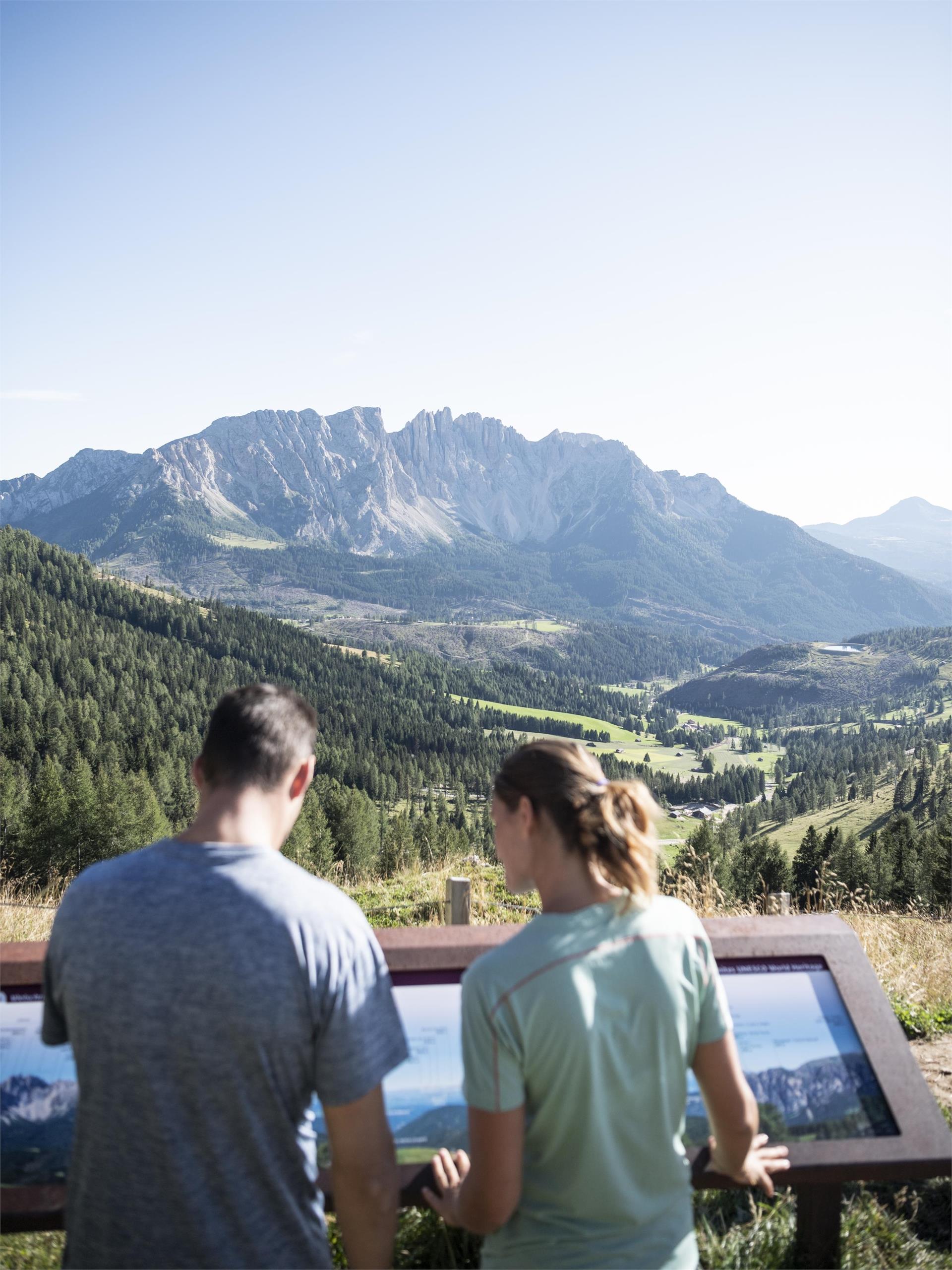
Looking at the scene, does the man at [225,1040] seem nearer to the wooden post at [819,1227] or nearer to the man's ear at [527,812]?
the man's ear at [527,812]

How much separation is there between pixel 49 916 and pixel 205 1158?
32.5 ft

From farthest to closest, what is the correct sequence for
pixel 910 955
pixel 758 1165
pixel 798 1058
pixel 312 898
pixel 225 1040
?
pixel 910 955 → pixel 798 1058 → pixel 758 1165 → pixel 312 898 → pixel 225 1040

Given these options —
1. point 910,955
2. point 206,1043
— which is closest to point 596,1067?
point 206,1043

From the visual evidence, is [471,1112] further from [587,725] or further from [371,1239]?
[587,725]

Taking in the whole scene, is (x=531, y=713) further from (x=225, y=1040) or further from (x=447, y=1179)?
(x=225, y=1040)

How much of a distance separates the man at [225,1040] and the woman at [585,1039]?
13.5 inches

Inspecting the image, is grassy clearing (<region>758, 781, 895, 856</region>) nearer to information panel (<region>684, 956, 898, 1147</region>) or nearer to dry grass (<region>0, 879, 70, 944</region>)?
dry grass (<region>0, 879, 70, 944</region>)

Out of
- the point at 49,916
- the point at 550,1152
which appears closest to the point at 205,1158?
the point at 550,1152

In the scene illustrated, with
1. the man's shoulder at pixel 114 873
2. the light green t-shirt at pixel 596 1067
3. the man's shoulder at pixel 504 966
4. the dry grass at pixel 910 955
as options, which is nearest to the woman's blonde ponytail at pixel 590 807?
the light green t-shirt at pixel 596 1067

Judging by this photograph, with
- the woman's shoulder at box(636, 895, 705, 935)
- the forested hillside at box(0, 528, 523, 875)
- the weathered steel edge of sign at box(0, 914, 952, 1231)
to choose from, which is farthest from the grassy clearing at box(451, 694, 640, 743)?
the woman's shoulder at box(636, 895, 705, 935)

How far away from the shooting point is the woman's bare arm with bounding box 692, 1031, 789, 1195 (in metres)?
2.77

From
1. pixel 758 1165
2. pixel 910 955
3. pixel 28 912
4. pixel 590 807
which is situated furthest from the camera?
pixel 28 912

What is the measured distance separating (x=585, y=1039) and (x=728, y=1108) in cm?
89

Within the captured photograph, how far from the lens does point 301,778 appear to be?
2.72 m
